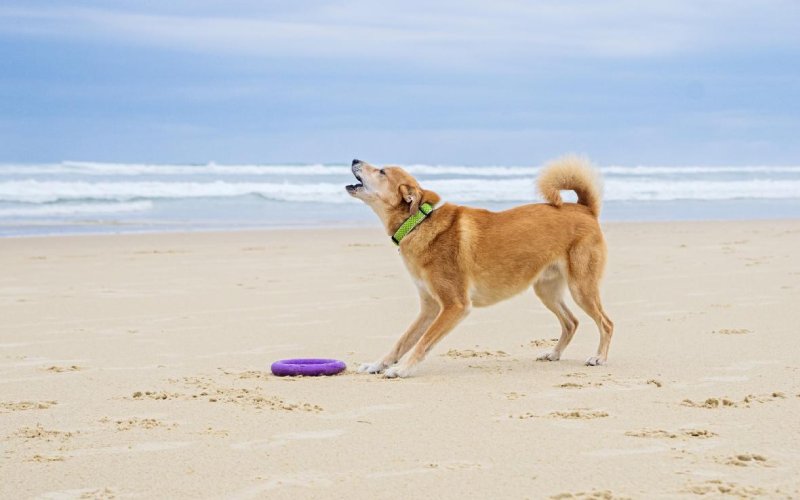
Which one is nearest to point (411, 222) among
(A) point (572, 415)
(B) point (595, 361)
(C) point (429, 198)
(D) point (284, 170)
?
(C) point (429, 198)

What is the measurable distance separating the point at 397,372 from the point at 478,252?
1004 millimetres

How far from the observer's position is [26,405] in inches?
197

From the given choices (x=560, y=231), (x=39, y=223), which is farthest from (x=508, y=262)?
(x=39, y=223)

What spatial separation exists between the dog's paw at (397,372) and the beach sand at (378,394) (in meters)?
0.14

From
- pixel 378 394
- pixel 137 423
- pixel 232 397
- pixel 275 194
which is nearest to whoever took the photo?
pixel 137 423

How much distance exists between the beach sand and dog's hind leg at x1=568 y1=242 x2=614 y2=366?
0.27m

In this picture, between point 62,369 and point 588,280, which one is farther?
point 588,280

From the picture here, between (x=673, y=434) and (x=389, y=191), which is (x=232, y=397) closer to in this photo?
(x=389, y=191)

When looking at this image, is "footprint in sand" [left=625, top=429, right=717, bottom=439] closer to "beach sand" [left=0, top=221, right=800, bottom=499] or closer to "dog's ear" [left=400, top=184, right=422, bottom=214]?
"beach sand" [left=0, top=221, right=800, bottom=499]

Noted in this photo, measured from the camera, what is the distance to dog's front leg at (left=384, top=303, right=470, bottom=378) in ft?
19.6

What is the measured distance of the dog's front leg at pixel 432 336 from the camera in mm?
5973

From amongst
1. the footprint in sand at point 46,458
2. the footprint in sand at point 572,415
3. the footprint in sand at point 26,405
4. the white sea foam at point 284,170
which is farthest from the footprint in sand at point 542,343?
the white sea foam at point 284,170

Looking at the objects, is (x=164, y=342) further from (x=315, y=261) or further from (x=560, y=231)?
(x=315, y=261)

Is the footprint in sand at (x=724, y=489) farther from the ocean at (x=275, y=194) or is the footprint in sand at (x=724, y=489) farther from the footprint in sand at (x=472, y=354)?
the ocean at (x=275, y=194)
